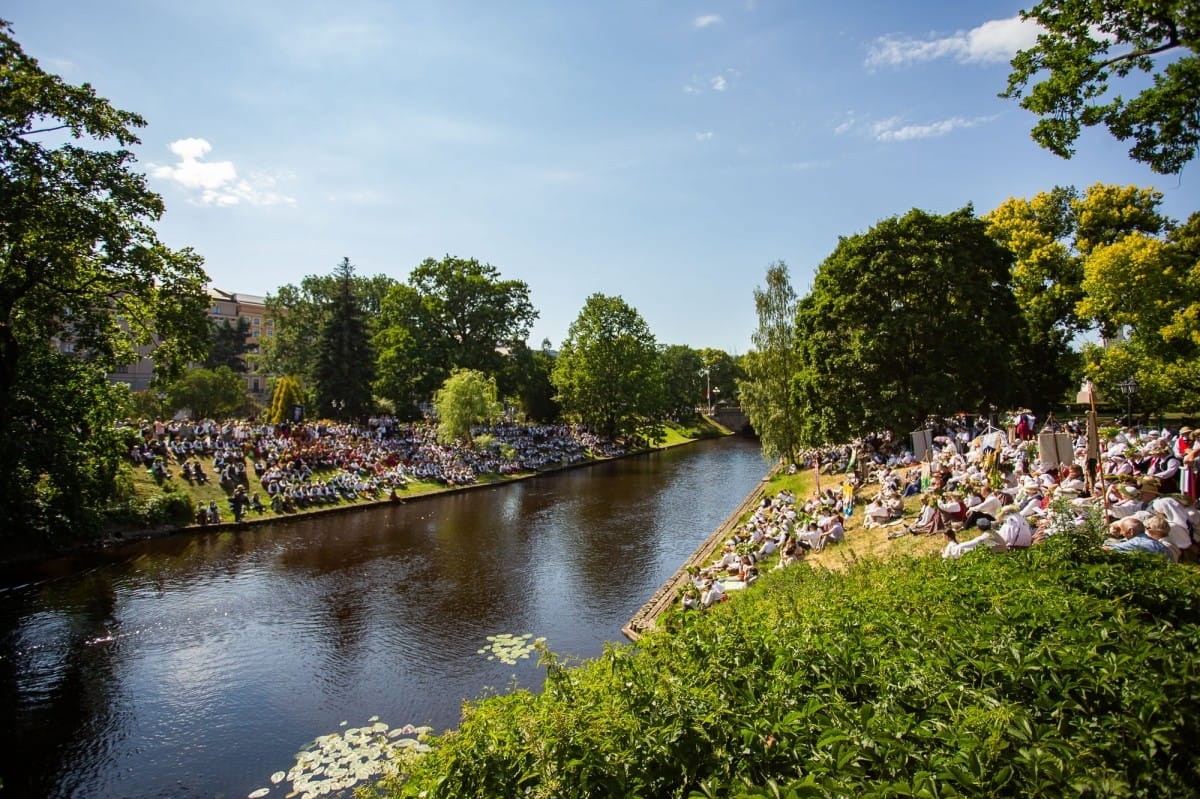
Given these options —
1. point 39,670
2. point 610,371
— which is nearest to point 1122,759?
point 39,670

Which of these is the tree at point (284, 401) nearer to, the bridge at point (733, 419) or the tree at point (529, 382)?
the tree at point (529, 382)

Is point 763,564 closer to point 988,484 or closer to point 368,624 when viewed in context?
point 988,484

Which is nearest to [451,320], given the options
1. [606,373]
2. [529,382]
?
[529,382]

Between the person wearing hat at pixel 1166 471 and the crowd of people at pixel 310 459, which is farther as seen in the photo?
the crowd of people at pixel 310 459

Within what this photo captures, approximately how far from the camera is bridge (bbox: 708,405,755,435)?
87.5 meters

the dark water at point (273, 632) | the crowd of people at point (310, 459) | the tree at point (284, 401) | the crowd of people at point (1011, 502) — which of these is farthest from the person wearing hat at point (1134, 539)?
the tree at point (284, 401)

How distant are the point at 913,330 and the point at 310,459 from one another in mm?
31568

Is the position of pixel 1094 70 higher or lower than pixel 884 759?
higher

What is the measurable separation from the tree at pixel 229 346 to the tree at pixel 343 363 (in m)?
34.7

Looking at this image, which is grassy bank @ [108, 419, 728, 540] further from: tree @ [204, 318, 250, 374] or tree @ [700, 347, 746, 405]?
tree @ [700, 347, 746, 405]

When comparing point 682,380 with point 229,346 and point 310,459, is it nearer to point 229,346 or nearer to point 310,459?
point 229,346

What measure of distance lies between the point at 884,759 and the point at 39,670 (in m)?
18.0

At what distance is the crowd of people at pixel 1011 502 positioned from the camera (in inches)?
421

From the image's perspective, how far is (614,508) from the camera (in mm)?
33812
